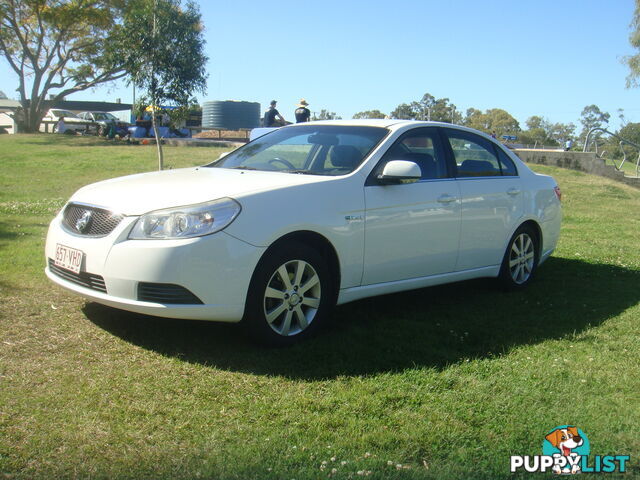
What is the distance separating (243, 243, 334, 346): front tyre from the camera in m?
4.23

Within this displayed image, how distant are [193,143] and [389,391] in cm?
2691

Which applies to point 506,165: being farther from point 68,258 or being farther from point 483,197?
point 68,258

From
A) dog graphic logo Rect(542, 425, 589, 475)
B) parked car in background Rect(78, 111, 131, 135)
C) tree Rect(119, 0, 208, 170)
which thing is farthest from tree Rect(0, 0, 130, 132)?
dog graphic logo Rect(542, 425, 589, 475)

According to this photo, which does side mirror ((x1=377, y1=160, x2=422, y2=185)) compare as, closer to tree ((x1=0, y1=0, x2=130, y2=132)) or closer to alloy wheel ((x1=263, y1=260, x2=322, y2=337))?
alloy wheel ((x1=263, y1=260, x2=322, y2=337))

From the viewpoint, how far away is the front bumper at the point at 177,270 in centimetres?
397

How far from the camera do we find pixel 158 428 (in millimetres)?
3223

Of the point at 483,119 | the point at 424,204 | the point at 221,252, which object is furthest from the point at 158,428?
the point at 483,119

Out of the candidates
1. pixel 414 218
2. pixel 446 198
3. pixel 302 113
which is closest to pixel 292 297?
pixel 414 218

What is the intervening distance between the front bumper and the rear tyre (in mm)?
2985

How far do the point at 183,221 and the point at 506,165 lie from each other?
140 inches

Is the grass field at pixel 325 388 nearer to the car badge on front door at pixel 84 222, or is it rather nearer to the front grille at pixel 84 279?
the front grille at pixel 84 279

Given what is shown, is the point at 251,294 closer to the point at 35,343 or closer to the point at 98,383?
the point at 98,383

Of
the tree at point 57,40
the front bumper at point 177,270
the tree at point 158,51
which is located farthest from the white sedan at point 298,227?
the tree at point 57,40

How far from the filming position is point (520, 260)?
6453mm
